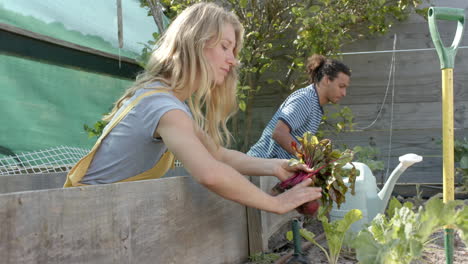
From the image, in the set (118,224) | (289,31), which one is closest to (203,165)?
(118,224)

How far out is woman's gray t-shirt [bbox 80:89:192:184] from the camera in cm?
168

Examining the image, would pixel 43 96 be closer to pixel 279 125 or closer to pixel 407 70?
pixel 279 125

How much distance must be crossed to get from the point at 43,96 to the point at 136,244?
2.28 metres

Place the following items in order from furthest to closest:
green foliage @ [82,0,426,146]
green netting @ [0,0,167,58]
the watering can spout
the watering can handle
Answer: green foliage @ [82,0,426,146] → green netting @ [0,0,167,58] → the watering can spout → the watering can handle

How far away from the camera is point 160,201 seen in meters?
1.49

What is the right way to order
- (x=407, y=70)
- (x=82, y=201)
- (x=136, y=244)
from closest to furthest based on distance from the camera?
1. (x=82, y=201)
2. (x=136, y=244)
3. (x=407, y=70)

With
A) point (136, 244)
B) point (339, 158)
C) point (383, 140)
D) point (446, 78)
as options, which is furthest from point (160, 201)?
point (383, 140)

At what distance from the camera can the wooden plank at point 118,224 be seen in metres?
1.07

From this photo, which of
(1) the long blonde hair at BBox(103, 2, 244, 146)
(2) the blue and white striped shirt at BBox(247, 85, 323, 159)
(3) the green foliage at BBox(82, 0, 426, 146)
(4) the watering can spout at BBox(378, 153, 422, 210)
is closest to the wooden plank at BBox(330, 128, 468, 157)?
(3) the green foliage at BBox(82, 0, 426, 146)

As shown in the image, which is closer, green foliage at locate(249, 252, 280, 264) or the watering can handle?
the watering can handle

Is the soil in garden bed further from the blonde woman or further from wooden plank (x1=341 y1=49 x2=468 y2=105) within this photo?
wooden plank (x1=341 y1=49 x2=468 y2=105)

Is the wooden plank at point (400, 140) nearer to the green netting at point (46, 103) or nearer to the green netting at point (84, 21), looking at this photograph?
the green netting at point (84, 21)

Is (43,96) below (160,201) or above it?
above

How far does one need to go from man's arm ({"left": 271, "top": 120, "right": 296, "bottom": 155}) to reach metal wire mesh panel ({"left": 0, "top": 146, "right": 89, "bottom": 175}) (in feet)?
4.33
